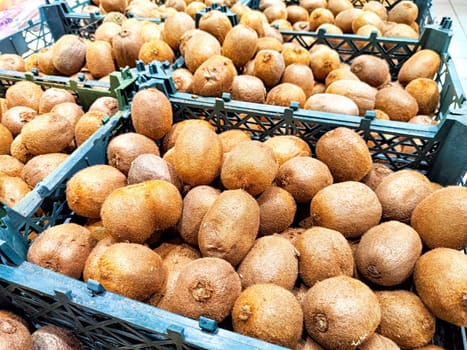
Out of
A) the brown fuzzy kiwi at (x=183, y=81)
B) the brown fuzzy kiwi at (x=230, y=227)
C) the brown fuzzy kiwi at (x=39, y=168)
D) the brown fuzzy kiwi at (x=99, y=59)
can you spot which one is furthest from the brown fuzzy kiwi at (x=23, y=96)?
the brown fuzzy kiwi at (x=230, y=227)

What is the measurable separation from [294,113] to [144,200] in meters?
0.93

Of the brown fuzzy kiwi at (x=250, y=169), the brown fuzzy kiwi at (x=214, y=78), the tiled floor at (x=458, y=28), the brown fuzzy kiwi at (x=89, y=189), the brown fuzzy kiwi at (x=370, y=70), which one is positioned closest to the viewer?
the brown fuzzy kiwi at (x=250, y=169)

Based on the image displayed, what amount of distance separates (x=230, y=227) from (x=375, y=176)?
2.82 feet

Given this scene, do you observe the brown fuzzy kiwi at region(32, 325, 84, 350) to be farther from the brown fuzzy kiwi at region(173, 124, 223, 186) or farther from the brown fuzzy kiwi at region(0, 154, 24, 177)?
the brown fuzzy kiwi at region(0, 154, 24, 177)

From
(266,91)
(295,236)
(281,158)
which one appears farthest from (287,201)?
(266,91)

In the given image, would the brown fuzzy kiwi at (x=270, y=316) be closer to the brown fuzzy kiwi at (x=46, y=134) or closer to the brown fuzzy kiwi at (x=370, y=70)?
the brown fuzzy kiwi at (x=46, y=134)

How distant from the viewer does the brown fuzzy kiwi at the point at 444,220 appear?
4.49 ft

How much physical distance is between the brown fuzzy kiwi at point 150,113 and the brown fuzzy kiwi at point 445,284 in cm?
136

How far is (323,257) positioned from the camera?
54.0 inches

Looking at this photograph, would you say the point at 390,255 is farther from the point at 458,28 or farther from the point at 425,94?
the point at 458,28

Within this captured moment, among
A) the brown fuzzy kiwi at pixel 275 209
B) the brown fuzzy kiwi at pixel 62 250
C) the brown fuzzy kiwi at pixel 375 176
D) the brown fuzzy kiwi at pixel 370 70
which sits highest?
the brown fuzzy kiwi at pixel 370 70

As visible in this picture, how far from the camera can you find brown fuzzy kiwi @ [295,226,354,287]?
1.37 meters

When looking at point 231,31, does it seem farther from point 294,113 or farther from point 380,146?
point 380,146

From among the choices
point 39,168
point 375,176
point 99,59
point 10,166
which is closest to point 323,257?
point 375,176
